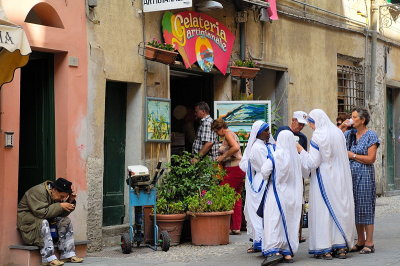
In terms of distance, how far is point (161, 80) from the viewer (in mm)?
12453

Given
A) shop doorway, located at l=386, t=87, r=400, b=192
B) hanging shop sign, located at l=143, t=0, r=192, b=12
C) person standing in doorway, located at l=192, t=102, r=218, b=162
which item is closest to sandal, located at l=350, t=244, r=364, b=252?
person standing in doorway, located at l=192, t=102, r=218, b=162

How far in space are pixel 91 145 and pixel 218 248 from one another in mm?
2234

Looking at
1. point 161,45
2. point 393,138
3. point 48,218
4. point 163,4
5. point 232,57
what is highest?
point 163,4

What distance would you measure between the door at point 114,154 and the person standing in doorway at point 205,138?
52.2 inches

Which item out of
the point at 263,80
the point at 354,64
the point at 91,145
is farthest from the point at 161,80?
the point at 354,64

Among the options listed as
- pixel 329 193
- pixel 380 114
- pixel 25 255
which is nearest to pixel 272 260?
pixel 329 193

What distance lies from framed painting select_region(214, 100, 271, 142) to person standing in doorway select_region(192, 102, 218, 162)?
76 centimetres

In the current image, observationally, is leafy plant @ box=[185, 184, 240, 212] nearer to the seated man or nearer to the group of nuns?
the group of nuns

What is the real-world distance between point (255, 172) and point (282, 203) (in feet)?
2.22

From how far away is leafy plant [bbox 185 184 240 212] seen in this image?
11336 millimetres

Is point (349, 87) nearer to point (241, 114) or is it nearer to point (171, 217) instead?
point (241, 114)

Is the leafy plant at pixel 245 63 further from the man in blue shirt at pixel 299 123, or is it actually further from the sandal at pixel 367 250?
the sandal at pixel 367 250

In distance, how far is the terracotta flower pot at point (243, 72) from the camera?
1396 centimetres

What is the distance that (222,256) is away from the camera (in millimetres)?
10336
